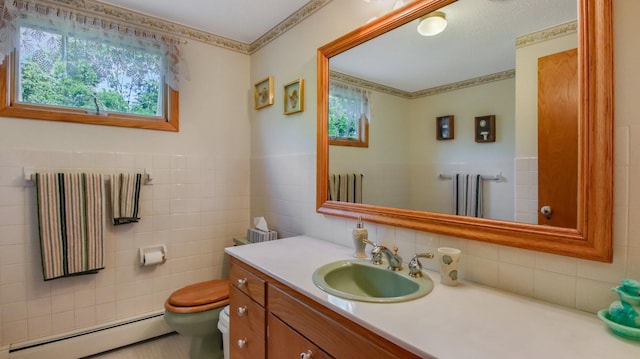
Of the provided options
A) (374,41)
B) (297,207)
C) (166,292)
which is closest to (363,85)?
(374,41)

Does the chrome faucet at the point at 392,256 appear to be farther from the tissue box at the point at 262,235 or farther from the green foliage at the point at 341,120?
the tissue box at the point at 262,235

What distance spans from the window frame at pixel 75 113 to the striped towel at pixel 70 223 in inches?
14.5

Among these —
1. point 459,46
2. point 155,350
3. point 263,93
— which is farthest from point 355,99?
point 155,350

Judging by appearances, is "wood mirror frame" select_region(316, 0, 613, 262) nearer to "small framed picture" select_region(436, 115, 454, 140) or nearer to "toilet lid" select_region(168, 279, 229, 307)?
"small framed picture" select_region(436, 115, 454, 140)

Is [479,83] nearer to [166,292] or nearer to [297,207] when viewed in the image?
[297,207]

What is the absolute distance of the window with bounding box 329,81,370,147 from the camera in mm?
1612

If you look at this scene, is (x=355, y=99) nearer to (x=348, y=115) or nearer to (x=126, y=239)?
(x=348, y=115)

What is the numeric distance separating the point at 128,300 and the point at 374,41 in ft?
7.49

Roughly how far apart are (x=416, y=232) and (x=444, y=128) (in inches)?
18.4

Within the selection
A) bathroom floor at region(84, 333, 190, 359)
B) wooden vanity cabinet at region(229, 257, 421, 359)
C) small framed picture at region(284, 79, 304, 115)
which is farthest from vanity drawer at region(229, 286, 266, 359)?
small framed picture at region(284, 79, 304, 115)

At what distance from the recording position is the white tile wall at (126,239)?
5.60ft

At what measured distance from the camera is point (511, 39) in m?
1.04

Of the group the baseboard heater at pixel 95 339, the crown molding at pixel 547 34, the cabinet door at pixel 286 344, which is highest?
the crown molding at pixel 547 34

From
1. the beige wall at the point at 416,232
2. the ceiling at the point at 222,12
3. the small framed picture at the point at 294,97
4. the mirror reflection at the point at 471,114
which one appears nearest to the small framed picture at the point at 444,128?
the mirror reflection at the point at 471,114
